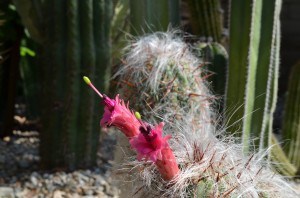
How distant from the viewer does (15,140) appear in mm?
5223

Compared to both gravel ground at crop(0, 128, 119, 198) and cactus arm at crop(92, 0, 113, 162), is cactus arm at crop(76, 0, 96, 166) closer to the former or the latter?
cactus arm at crop(92, 0, 113, 162)

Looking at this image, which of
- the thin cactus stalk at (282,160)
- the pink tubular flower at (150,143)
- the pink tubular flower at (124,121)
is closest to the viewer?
the pink tubular flower at (150,143)

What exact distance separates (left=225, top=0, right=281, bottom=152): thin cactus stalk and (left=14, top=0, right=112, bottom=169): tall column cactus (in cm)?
133

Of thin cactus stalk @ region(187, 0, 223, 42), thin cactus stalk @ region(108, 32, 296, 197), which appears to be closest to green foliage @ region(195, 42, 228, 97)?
thin cactus stalk @ region(187, 0, 223, 42)

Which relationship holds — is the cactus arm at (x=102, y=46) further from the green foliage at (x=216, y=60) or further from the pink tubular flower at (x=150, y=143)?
the pink tubular flower at (x=150, y=143)

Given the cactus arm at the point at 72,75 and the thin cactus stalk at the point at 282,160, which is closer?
the thin cactus stalk at the point at 282,160

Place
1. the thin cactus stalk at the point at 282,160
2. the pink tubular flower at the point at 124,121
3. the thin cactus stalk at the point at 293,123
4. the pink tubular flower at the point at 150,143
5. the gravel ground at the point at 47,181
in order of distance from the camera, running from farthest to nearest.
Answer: the thin cactus stalk at the point at 293,123 → the gravel ground at the point at 47,181 → the thin cactus stalk at the point at 282,160 → the pink tubular flower at the point at 124,121 → the pink tubular flower at the point at 150,143

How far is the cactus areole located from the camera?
133cm

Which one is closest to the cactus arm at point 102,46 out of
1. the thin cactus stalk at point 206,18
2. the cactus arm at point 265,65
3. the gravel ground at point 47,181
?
the gravel ground at point 47,181

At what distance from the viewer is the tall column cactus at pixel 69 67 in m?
3.95

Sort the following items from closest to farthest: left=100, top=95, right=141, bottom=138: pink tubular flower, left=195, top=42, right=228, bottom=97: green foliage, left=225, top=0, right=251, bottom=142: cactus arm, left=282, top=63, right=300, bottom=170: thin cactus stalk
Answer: left=100, top=95, right=141, bottom=138: pink tubular flower < left=225, top=0, right=251, bottom=142: cactus arm < left=195, top=42, right=228, bottom=97: green foliage < left=282, top=63, right=300, bottom=170: thin cactus stalk

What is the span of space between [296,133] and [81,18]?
1.69m

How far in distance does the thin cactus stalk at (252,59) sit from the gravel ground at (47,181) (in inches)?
52.6

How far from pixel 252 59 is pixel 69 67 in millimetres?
1495
